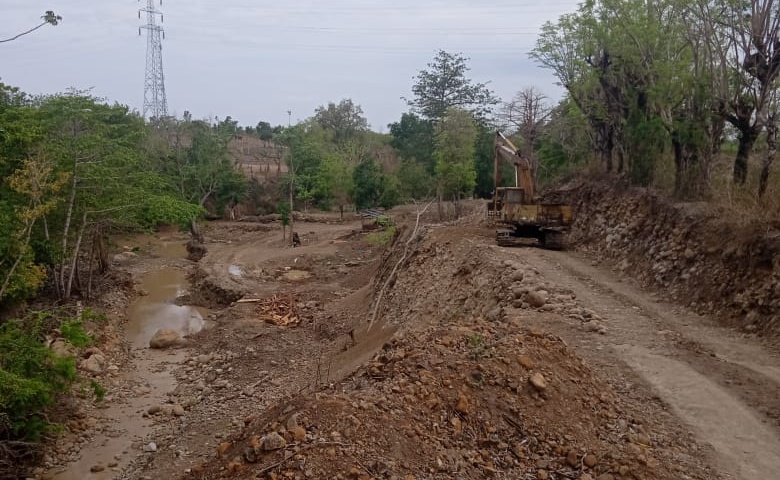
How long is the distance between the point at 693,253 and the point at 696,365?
5.31 m

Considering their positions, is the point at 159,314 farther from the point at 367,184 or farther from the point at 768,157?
the point at 367,184

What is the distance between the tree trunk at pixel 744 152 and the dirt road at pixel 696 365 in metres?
3.94

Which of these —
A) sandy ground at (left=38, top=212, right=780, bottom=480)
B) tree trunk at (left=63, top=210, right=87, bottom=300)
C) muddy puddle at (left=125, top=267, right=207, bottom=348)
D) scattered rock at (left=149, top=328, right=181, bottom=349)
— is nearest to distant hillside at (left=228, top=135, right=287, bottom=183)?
muddy puddle at (left=125, top=267, right=207, bottom=348)

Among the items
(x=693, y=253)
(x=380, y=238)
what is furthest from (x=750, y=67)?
(x=380, y=238)

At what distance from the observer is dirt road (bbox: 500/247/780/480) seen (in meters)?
7.04

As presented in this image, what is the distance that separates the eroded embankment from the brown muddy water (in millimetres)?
4839

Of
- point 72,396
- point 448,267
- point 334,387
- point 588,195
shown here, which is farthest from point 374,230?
point 334,387

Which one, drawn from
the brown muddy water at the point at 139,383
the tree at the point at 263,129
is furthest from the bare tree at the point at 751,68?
the tree at the point at 263,129

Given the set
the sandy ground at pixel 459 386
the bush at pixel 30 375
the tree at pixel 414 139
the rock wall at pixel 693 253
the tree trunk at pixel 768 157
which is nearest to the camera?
the sandy ground at pixel 459 386

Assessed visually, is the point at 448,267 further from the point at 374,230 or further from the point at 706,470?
the point at 374,230

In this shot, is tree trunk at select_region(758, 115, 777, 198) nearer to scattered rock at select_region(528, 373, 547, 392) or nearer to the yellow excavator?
the yellow excavator

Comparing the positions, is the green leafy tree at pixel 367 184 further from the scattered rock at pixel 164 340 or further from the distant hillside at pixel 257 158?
the scattered rock at pixel 164 340

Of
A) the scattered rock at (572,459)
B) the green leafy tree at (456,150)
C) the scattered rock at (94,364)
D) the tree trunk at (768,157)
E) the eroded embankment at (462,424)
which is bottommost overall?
the scattered rock at (94,364)

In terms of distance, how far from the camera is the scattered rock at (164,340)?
1814 centimetres
